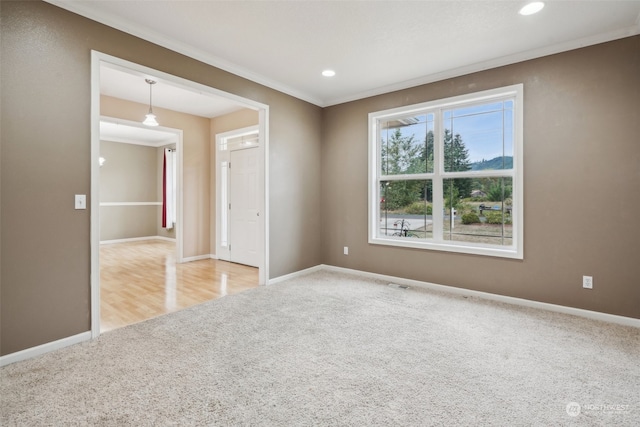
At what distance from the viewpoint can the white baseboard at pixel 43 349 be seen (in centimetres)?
220

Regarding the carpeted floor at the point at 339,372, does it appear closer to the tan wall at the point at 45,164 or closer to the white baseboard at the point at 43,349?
the white baseboard at the point at 43,349

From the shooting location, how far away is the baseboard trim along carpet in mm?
2939

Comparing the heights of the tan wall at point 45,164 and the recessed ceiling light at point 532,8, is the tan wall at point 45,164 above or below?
below

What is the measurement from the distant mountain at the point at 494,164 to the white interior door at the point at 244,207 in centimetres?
345

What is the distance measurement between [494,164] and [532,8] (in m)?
1.62

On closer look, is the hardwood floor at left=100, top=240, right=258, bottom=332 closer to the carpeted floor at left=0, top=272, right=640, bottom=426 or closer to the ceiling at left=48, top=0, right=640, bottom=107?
the carpeted floor at left=0, top=272, right=640, bottom=426

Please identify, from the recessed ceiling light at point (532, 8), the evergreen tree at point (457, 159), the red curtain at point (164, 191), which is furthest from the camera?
the red curtain at point (164, 191)

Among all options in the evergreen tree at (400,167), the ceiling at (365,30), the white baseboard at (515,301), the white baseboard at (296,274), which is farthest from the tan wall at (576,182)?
the white baseboard at (296,274)

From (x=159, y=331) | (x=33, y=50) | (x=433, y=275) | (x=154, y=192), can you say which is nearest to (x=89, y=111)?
(x=33, y=50)

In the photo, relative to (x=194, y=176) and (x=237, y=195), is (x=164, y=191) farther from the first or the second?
(x=237, y=195)

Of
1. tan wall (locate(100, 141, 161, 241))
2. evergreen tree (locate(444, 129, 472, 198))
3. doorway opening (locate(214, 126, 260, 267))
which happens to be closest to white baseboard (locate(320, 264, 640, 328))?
evergreen tree (locate(444, 129, 472, 198))

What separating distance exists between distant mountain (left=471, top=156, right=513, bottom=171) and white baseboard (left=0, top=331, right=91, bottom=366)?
435 centimetres

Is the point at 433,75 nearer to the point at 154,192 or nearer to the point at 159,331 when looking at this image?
the point at 159,331

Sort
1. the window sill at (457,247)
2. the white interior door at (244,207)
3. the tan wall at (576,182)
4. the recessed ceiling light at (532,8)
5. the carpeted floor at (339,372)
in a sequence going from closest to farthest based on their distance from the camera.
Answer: the carpeted floor at (339,372) < the recessed ceiling light at (532,8) < the tan wall at (576,182) < the window sill at (457,247) < the white interior door at (244,207)
